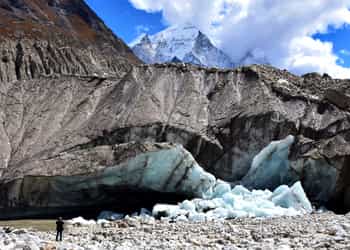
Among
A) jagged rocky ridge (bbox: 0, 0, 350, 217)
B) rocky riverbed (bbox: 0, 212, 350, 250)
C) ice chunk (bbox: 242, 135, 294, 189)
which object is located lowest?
rocky riverbed (bbox: 0, 212, 350, 250)

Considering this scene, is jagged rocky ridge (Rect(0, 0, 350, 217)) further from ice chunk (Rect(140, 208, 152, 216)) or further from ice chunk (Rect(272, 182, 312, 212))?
ice chunk (Rect(140, 208, 152, 216))

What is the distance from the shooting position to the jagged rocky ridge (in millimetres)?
41938

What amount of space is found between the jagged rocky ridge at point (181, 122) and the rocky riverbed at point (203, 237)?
1337cm

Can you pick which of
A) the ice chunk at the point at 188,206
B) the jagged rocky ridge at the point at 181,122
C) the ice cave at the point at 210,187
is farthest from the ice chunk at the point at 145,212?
the jagged rocky ridge at the point at 181,122

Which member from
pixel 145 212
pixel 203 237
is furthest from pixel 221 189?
pixel 203 237

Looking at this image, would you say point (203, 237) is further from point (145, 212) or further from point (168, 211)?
point (145, 212)

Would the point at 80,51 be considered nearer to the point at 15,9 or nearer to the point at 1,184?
the point at 15,9

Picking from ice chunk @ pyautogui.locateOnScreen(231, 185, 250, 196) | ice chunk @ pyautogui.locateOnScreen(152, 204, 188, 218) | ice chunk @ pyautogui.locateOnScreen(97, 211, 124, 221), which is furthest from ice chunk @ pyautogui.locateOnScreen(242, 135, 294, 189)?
ice chunk @ pyautogui.locateOnScreen(97, 211, 124, 221)

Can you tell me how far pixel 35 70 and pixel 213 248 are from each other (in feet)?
197

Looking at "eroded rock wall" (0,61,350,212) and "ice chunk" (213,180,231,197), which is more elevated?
"eroded rock wall" (0,61,350,212)

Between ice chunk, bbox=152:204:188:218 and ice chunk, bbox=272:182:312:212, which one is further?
ice chunk, bbox=272:182:312:212

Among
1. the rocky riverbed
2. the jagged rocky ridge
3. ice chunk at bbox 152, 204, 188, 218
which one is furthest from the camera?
the jagged rocky ridge

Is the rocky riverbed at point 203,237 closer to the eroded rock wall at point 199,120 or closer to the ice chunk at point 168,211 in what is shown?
the ice chunk at point 168,211

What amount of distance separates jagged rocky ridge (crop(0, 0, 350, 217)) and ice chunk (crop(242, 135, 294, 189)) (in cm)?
46
